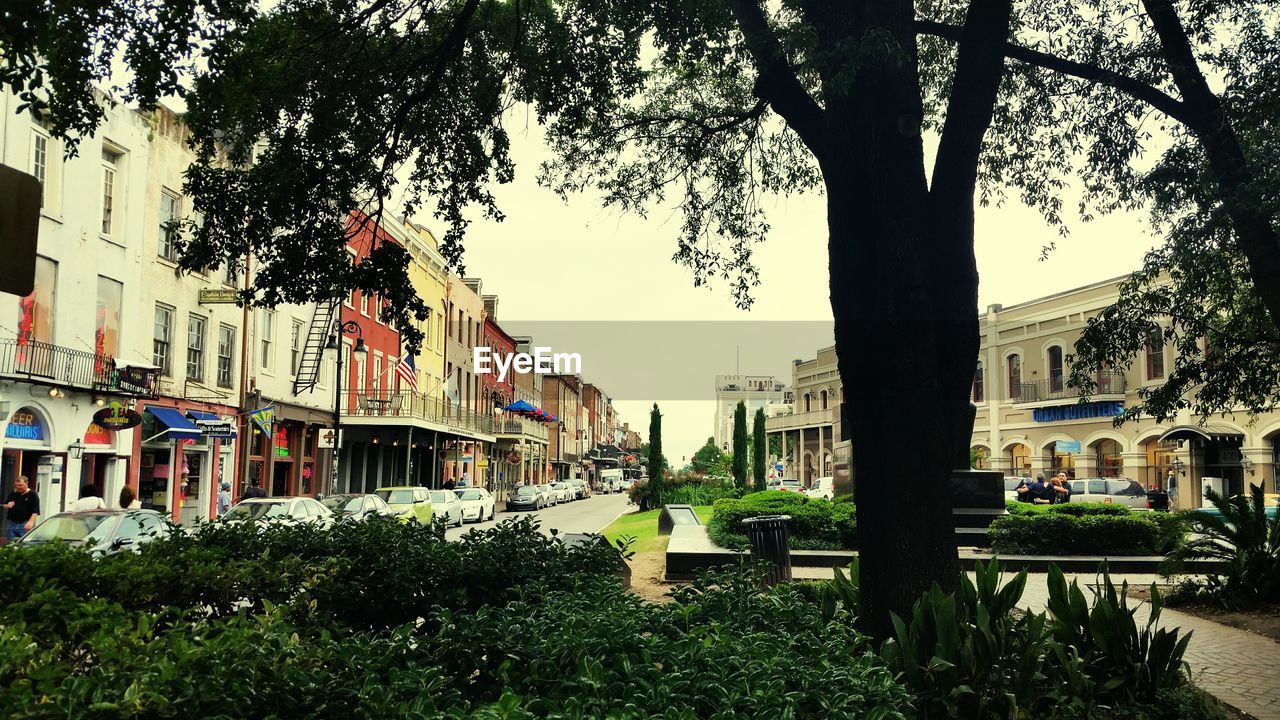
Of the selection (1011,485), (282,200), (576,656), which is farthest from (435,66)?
(1011,485)

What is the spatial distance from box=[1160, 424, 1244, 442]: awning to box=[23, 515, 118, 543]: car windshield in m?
32.0

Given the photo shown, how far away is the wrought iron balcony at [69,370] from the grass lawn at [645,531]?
11.6 m

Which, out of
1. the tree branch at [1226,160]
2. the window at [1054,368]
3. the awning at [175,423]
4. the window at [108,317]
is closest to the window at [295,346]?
the awning at [175,423]

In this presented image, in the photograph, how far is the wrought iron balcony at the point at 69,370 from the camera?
65.3ft

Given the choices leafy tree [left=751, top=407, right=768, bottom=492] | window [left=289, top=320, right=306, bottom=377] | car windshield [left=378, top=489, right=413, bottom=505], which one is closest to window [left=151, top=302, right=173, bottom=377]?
window [left=289, top=320, right=306, bottom=377]

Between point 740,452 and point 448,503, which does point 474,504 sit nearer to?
point 448,503

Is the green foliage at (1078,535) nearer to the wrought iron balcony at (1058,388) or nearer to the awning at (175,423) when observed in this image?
the awning at (175,423)

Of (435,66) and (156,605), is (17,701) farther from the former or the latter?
(435,66)

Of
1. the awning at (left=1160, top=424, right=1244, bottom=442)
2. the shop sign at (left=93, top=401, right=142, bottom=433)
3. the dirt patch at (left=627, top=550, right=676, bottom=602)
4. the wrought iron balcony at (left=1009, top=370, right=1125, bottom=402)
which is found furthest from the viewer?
the wrought iron balcony at (left=1009, top=370, right=1125, bottom=402)

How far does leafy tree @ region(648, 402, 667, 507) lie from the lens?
38.1m

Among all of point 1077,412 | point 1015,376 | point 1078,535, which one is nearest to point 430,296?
point 1015,376

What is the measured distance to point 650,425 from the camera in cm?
4325

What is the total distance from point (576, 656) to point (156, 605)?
3808mm

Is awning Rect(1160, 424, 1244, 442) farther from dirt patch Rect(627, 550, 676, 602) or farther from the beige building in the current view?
dirt patch Rect(627, 550, 676, 602)
